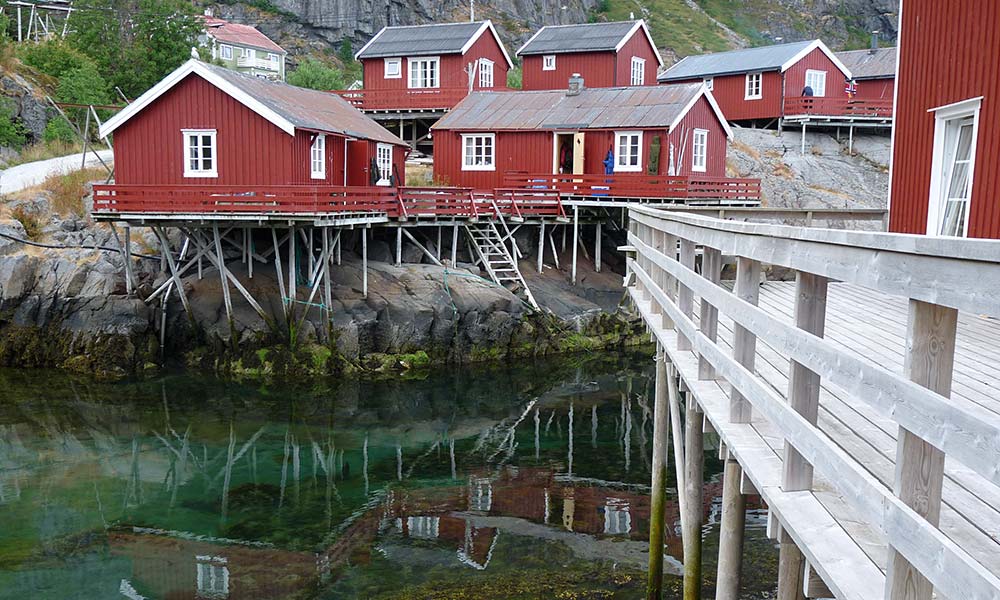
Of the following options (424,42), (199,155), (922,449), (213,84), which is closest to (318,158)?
(199,155)

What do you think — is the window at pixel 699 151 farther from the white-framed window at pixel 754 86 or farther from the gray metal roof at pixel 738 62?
the white-framed window at pixel 754 86

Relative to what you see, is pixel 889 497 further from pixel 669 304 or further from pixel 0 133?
pixel 0 133

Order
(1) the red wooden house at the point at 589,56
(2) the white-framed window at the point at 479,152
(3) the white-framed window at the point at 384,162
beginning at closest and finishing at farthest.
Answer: (3) the white-framed window at the point at 384,162 < (2) the white-framed window at the point at 479,152 < (1) the red wooden house at the point at 589,56

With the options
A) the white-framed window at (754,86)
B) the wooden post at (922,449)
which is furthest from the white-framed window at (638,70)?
the wooden post at (922,449)

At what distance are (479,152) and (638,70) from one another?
44.0 ft

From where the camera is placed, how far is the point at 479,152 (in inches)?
1312

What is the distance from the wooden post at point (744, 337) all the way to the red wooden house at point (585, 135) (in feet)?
A: 84.6

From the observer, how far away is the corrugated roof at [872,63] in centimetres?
4325

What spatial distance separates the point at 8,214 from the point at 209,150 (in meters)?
6.87

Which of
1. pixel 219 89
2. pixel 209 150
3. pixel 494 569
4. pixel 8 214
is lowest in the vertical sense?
pixel 494 569

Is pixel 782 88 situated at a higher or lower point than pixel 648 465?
higher

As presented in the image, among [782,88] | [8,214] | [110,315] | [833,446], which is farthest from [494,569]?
[782,88]

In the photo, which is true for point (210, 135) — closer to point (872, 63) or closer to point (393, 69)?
point (393, 69)

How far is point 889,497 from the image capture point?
2977 mm
